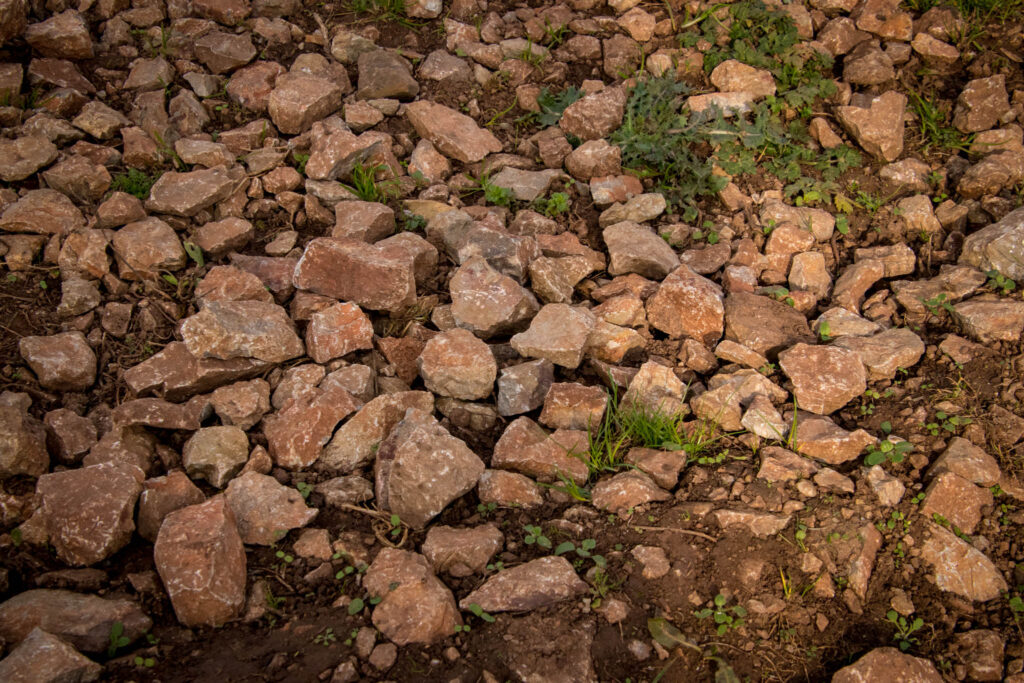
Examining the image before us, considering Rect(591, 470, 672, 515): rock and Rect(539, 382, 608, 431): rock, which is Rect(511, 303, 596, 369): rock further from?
Rect(591, 470, 672, 515): rock

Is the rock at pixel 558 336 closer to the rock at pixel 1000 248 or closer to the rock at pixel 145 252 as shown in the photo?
the rock at pixel 145 252

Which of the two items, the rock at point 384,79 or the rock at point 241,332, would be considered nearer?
the rock at point 241,332

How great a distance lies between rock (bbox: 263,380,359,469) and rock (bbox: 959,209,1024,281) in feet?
9.83

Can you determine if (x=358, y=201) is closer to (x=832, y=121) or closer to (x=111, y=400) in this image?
(x=111, y=400)

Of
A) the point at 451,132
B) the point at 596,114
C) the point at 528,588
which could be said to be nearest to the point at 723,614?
the point at 528,588

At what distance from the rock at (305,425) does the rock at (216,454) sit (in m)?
0.13

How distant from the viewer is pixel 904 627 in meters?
2.38

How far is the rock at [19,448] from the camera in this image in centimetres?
265

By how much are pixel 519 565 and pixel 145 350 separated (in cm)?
203

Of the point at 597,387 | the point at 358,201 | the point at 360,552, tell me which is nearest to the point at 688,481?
the point at 597,387

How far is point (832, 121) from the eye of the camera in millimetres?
4180

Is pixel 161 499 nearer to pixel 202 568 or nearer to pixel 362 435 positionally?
pixel 202 568

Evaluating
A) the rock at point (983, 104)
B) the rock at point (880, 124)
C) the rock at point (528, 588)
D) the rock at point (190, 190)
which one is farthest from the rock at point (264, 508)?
the rock at point (983, 104)

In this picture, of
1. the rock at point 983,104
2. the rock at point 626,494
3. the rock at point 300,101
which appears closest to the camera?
the rock at point 626,494
